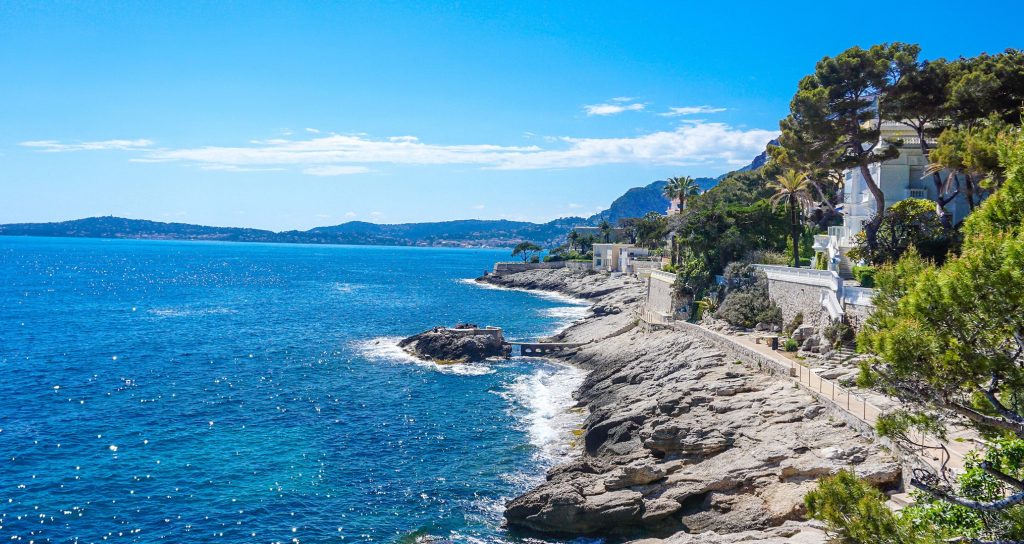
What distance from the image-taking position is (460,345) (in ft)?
192

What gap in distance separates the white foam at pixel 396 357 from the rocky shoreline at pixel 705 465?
18882mm

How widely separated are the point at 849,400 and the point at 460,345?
124ft

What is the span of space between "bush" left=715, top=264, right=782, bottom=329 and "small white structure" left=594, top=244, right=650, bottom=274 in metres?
57.5

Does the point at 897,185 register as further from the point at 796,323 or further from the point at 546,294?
the point at 546,294

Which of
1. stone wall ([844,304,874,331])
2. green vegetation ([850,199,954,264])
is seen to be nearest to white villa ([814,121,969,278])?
green vegetation ([850,199,954,264])

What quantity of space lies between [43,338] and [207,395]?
3290 centimetres

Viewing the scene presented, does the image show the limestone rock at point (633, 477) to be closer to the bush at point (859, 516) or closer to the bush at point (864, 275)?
the bush at point (859, 516)

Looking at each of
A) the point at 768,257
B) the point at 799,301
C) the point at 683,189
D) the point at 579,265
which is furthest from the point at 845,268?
the point at 579,265

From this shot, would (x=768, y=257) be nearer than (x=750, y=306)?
No

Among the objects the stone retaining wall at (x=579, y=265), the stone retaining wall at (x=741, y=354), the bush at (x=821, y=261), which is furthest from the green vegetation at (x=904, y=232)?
the stone retaining wall at (x=579, y=265)

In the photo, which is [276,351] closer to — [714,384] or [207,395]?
[207,395]

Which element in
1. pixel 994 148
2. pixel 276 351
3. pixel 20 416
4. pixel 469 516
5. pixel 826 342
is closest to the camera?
pixel 994 148

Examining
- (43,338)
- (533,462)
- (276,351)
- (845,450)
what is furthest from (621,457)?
(43,338)

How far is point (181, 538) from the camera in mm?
24453
